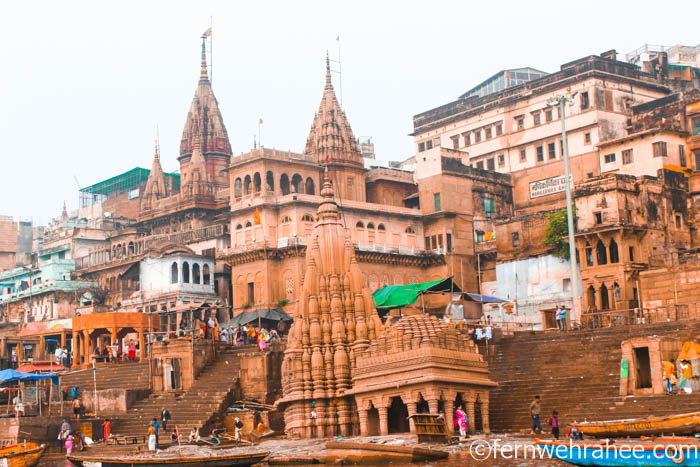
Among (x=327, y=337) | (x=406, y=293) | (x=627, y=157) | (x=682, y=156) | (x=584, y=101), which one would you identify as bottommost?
(x=327, y=337)

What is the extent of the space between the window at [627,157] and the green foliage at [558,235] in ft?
13.8

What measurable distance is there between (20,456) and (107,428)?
654 cm

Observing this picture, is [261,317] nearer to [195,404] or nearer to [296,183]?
[195,404]

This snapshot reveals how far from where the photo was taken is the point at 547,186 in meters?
57.6

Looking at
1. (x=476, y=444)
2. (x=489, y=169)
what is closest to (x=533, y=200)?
(x=489, y=169)

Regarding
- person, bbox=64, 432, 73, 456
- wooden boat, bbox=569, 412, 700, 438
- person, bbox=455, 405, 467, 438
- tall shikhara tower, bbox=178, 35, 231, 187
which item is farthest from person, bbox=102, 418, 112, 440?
tall shikhara tower, bbox=178, 35, 231, 187

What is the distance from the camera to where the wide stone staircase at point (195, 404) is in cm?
3412

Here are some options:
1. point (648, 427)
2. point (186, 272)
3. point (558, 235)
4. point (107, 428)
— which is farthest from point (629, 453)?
point (186, 272)

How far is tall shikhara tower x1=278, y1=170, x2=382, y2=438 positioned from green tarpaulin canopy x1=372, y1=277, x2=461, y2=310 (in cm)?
913

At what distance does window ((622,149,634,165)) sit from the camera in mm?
50906

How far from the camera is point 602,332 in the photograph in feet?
105

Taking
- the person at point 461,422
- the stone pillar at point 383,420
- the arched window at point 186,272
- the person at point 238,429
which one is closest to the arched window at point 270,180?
the arched window at point 186,272

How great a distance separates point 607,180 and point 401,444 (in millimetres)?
23921

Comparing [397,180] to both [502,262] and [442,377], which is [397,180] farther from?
[442,377]
